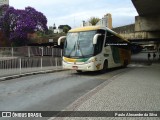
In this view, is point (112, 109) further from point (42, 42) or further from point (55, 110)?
point (42, 42)

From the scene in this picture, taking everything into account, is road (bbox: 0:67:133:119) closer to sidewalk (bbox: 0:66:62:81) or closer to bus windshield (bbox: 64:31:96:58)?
sidewalk (bbox: 0:66:62:81)

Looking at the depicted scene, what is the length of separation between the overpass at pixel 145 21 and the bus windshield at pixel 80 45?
5.80m

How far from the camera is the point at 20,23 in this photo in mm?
63375

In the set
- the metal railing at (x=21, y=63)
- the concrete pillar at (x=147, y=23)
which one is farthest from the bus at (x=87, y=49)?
the concrete pillar at (x=147, y=23)

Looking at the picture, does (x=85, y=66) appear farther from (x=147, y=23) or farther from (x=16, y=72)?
(x=147, y=23)

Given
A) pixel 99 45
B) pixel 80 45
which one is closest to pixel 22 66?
pixel 80 45

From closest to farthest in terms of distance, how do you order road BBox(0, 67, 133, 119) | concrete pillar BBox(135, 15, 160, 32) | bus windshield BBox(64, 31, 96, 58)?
road BBox(0, 67, 133, 119), bus windshield BBox(64, 31, 96, 58), concrete pillar BBox(135, 15, 160, 32)

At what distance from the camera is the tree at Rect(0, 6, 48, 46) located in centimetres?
6321

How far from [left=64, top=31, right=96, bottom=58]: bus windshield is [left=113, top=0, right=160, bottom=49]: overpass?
19.0 feet

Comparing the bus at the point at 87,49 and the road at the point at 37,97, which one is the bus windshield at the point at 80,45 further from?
the road at the point at 37,97

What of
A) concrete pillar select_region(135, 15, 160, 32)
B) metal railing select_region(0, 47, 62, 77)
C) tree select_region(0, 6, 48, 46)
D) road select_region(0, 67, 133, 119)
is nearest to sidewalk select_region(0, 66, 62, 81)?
metal railing select_region(0, 47, 62, 77)

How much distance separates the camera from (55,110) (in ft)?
30.0

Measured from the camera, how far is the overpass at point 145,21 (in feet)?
82.9

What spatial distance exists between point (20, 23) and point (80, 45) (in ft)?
149
